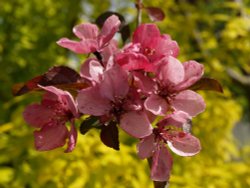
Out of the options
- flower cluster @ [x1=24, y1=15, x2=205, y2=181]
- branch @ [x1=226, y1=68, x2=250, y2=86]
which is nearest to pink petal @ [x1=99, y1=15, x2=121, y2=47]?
flower cluster @ [x1=24, y1=15, x2=205, y2=181]

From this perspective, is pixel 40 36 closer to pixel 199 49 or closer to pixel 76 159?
pixel 199 49

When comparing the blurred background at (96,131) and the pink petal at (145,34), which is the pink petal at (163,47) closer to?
the pink petal at (145,34)

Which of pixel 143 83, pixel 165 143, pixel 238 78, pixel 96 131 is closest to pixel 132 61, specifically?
pixel 143 83

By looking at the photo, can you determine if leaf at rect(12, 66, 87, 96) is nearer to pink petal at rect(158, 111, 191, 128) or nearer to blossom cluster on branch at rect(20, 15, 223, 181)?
blossom cluster on branch at rect(20, 15, 223, 181)

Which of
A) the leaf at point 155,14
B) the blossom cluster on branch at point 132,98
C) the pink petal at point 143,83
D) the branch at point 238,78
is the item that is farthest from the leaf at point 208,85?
the branch at point 238,78

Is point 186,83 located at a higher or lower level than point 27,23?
higher

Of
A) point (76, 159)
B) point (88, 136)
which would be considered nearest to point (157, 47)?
point (76, 159)

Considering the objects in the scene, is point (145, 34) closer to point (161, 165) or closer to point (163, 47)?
point (163, 47)
